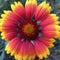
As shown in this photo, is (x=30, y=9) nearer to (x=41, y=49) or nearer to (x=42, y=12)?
(x=42, y=12)

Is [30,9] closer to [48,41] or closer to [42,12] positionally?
[42,12]

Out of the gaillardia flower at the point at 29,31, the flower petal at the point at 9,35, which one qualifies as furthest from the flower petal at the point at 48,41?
the flower petal at the point at 9,35

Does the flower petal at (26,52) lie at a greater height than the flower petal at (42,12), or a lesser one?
lesser

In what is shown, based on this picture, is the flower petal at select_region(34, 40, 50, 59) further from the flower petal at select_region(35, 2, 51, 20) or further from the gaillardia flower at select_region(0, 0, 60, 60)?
the flower petal at select_region(35, 2, 51, 20)

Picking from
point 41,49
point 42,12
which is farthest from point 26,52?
point 42,12

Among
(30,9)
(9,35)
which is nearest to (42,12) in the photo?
(30,9)

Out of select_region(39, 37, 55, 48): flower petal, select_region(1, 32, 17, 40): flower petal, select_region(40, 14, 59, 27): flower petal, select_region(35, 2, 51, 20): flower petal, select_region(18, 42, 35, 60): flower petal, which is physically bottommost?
select_region(18, 42, 35, 60): flower petal

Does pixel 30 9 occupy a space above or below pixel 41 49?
above

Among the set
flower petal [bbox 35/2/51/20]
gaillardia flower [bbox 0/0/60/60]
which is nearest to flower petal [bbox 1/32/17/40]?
gaillardia flower [bbox 0/0/60/60]

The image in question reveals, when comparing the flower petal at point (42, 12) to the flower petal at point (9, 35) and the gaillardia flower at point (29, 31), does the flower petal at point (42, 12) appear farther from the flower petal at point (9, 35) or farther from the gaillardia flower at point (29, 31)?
the flower petal at point (9, 35)
